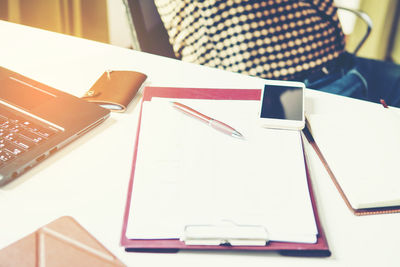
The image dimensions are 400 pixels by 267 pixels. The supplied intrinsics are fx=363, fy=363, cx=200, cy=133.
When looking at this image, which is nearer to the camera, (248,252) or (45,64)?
(248,252)

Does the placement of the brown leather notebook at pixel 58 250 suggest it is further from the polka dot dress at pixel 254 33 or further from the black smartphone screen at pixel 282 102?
the polka dot dress at pixel 254 33

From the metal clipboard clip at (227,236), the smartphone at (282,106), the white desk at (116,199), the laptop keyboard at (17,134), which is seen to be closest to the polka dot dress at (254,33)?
the white desk at (116,199)

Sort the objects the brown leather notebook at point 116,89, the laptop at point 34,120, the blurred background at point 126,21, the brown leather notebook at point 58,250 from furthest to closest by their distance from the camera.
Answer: the blurred background at point 126,21 → the brown leather notebook at point 116,89 → the laptop at point 34,120 → the brown leather notebook at point 58,250

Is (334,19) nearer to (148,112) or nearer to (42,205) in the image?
(148,112)

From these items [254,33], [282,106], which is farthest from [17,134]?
[254,33]

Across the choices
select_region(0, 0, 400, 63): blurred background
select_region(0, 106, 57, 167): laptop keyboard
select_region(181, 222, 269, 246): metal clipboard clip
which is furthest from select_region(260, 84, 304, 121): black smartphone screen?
select_region(0, 0, 400, 63): blurred background

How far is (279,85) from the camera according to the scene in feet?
2.09

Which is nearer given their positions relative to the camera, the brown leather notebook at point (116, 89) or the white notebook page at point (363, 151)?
the white notebook page at point (363, 151)

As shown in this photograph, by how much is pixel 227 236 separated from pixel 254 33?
2.34ft

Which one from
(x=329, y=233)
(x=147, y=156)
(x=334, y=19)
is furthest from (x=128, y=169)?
(x=334, y=19)

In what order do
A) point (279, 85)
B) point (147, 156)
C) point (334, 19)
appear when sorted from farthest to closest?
→ point (334, 19) < point (279, 85) < point (147, 156)

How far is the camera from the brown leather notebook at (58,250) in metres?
0.41

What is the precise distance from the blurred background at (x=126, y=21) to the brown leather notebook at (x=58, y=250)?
60cm

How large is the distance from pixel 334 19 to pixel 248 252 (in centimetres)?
91
